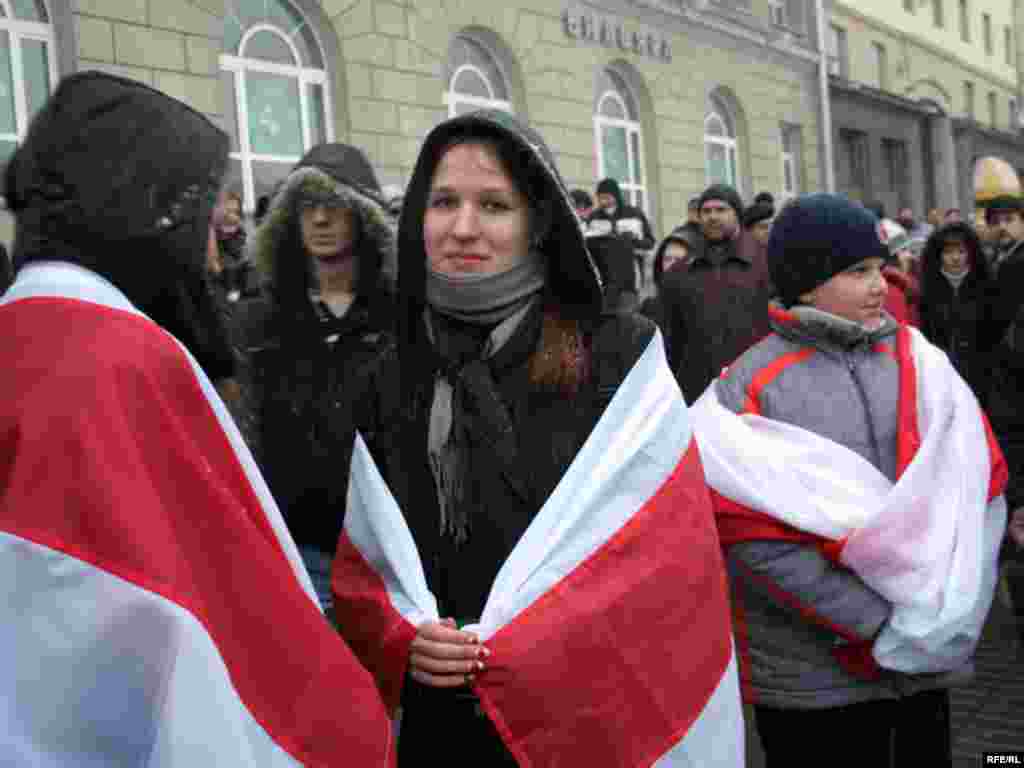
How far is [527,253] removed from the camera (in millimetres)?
2373

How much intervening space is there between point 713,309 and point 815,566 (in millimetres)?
3912

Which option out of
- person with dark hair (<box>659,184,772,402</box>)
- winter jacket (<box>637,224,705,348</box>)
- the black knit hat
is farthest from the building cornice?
person with dark hair (<box>659,184,772,402</box>)

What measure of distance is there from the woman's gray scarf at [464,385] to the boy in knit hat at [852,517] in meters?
0.82

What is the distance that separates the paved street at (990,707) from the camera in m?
4.17

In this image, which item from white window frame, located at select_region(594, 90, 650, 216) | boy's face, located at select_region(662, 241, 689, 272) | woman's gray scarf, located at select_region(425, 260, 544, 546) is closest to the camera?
woman's gray scarf, located at select_region(425, 260, 544, 546)

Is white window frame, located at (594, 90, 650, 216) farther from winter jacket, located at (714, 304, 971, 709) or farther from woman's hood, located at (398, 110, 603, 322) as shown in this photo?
woman's hood, located at (398, 110, 603, 322)

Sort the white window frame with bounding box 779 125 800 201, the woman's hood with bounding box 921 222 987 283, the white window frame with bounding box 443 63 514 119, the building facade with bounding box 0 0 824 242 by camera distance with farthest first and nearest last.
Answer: the white window frame with bounding box 779 125 800 201
the white window frame with bounding box 443 63 514 119
the building facade with bounding box 0 0 824 242
the woman's hood with bounding box 921 222 987 283

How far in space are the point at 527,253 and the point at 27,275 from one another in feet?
3.25

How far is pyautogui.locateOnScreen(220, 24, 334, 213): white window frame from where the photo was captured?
11.3 meters

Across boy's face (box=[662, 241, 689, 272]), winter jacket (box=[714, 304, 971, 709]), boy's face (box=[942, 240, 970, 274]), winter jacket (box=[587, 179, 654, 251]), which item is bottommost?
winter jacket (box=[714, 304, 971, 709])

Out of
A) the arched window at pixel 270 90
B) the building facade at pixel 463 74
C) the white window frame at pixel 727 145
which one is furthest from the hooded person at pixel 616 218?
the white window frame at pixel 727 145

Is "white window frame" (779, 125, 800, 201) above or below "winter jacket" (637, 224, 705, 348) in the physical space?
above

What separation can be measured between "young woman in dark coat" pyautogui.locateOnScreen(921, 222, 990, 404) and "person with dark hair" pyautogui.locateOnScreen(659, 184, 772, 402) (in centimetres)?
124

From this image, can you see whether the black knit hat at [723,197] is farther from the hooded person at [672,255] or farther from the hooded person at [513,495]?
the hooded person at [513,495]
